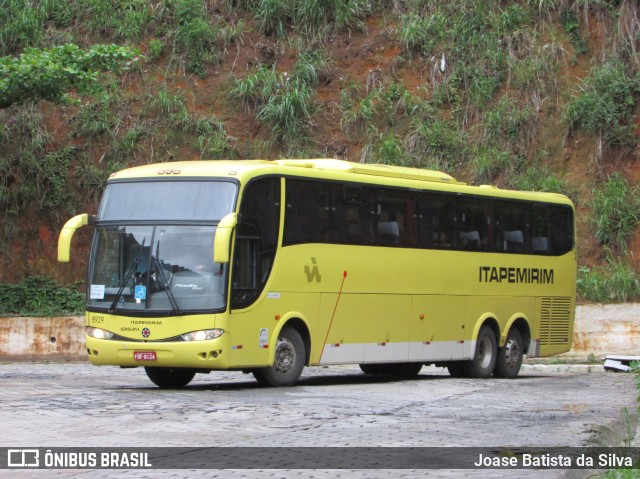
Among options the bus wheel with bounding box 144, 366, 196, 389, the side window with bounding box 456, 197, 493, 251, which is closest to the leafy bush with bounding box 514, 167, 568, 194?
the side window with bounding box 456, 197, 493, 251

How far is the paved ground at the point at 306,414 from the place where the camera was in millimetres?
11281

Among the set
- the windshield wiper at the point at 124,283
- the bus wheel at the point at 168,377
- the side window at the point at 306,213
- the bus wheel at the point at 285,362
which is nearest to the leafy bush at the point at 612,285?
the side window at the point at 306,213

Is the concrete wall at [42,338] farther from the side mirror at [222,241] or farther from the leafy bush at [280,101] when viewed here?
the side mirror at [222,241]

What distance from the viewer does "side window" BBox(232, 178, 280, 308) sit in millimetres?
17766

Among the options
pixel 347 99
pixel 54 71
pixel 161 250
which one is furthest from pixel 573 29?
pixel 161 250

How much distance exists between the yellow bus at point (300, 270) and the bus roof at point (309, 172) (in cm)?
3

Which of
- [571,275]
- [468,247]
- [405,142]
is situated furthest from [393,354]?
[405,142]

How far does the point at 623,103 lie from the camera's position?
3288cm

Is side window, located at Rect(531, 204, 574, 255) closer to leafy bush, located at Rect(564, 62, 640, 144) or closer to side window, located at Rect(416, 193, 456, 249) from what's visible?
side window, located at Rect(416, 193, 456, 249)

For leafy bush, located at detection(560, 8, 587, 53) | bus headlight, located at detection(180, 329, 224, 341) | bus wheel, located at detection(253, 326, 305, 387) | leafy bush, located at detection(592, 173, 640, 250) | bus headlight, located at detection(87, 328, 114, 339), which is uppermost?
leafy bush, located at detection(560, 8, 587, 53)

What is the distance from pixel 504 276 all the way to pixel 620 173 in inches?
393

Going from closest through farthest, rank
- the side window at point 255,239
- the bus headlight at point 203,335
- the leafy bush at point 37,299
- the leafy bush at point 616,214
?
the bus headlight at point 203,335, the side window at point 255,239, the leafy bush at point 37,299, the leafy bush at point 616,214

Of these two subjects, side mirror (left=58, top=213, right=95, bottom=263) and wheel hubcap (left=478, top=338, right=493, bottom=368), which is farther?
wheel hubcap (left=478, top=338, right=493, bottom=368)

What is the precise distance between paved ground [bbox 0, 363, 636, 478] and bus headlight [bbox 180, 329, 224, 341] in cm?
79
